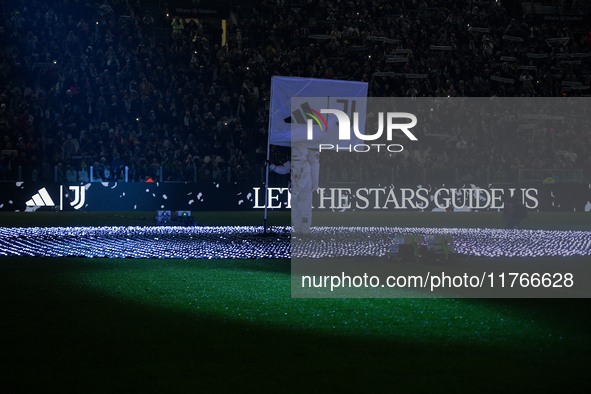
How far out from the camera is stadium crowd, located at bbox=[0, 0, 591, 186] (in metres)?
25.3

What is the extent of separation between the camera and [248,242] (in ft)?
43.0

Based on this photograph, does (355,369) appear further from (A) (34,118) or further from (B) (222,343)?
(A) (34,118)

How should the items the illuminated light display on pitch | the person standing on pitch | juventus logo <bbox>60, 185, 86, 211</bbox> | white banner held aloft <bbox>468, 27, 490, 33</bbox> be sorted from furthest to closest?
white banner held aloft <bbox>468, 27, 490, 33</bbox> < juventus logo <bbox>60, 185, 86, 211</bbox> < the person standing on pitch < the illuminated light display on pitch

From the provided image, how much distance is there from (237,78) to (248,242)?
16.4 metres

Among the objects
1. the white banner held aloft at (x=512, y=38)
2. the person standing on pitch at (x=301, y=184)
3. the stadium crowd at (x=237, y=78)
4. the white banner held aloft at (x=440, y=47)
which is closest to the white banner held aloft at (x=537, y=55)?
the stadium crowd at (x=237, y=78)

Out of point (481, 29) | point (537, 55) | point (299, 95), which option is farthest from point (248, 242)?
point (537, 55)

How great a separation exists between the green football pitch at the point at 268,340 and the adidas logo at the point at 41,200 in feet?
55.4

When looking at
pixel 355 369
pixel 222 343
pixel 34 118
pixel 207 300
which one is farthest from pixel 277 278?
pixel 34 118

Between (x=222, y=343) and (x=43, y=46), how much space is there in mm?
25068

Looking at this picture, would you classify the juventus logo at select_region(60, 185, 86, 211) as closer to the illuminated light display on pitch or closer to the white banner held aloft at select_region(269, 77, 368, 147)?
the illuminated light display on pitch

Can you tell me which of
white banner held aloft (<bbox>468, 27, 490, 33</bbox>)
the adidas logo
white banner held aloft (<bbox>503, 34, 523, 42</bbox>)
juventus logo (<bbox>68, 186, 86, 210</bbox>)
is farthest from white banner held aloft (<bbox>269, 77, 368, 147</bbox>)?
white banner held aloft (<bbox>503, 34, 523, 42</bbox>)

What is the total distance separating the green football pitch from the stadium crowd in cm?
1780

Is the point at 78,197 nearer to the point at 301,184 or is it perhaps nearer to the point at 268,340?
the point at 301,184

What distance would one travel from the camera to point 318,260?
10.3 meters
